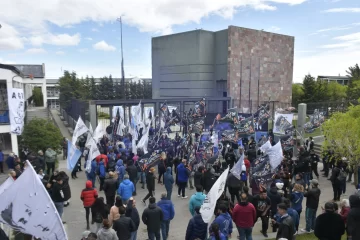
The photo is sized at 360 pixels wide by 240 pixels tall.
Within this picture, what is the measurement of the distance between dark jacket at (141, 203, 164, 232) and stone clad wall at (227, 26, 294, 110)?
2544cm

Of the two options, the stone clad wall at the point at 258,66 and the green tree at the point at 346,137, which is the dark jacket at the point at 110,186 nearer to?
the green tree at the point at 346,137

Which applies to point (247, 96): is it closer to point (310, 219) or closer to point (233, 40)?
point (233, 40)

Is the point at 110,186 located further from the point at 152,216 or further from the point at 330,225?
the point at 330,225

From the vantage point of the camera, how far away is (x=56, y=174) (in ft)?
31.7

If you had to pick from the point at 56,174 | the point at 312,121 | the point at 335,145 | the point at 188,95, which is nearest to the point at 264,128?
the point at 312,121

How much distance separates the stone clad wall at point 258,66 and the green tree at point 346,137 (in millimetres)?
18444

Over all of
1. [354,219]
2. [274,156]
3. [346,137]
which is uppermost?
[346,137]

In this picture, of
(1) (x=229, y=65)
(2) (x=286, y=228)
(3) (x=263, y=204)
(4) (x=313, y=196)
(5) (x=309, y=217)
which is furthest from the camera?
(1) (x=229, y=65)

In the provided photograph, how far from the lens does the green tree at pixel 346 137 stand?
12.2 meters

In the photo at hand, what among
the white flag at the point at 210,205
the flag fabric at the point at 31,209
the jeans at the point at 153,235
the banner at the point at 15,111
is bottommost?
the jeans at the point at 153,235

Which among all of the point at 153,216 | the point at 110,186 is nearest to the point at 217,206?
the point at 153,216

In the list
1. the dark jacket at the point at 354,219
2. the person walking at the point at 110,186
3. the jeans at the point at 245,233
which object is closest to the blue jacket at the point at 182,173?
the person walking at the point at 110,186

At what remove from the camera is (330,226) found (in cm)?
632

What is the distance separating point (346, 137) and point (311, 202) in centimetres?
531
